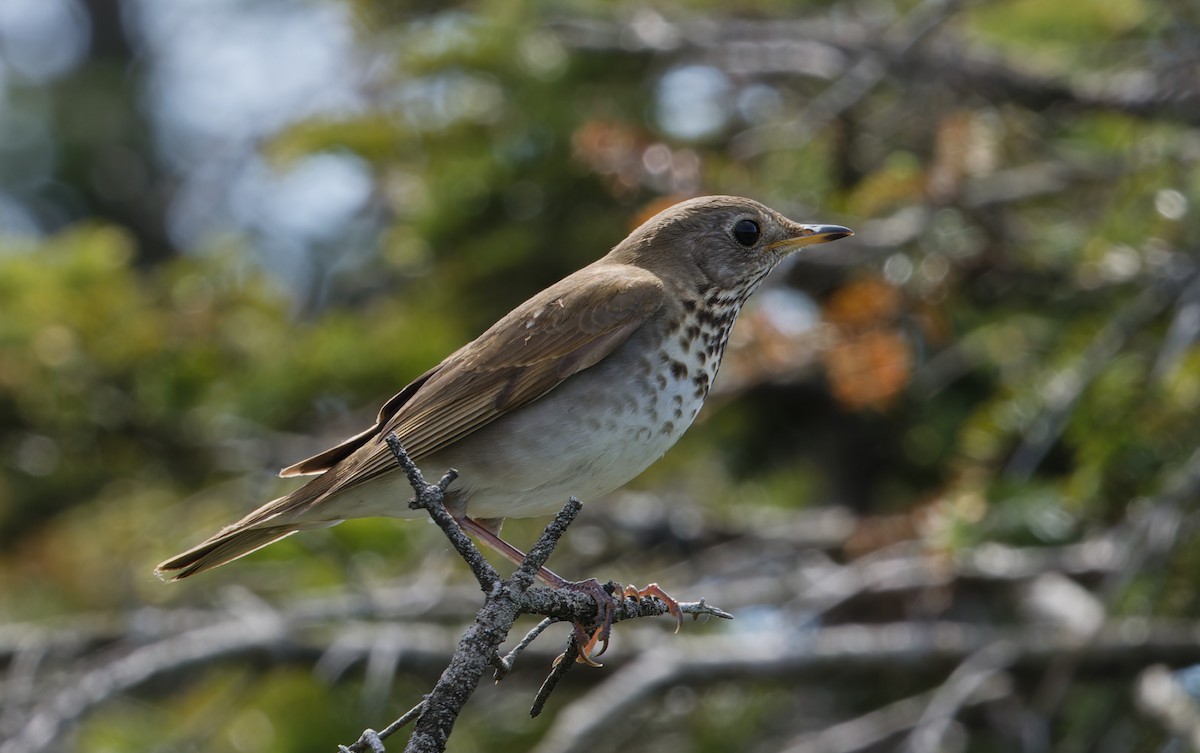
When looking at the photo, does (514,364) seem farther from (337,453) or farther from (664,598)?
(664,598)

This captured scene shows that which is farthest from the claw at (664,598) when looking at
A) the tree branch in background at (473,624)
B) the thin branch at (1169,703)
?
the thin branch at (1169,703)

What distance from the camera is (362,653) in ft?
16.0

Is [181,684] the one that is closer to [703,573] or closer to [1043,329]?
[703,573]

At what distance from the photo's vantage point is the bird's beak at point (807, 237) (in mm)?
3975

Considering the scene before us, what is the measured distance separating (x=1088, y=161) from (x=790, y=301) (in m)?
1.28

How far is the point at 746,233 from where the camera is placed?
13.7 ft

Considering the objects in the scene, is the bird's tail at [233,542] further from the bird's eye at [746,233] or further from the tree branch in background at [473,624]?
the bird's eye at [746,233]

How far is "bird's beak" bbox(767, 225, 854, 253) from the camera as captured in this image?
3.97m

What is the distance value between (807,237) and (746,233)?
6.9 inches

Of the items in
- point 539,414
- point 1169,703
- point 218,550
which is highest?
point 218,550

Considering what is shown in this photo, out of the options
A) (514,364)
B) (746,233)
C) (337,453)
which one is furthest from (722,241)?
(337,453)

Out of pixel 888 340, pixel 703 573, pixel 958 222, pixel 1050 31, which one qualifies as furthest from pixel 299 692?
pixel 1050 31

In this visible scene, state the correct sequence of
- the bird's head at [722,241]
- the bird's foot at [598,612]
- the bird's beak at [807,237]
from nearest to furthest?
the bird's foot at [598,612], the bird's beak at [807,237], the bird's head at [722,241]

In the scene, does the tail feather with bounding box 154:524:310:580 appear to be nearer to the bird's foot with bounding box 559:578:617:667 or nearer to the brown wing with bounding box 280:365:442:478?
the brown wing with bounding box 280:365:442:478
